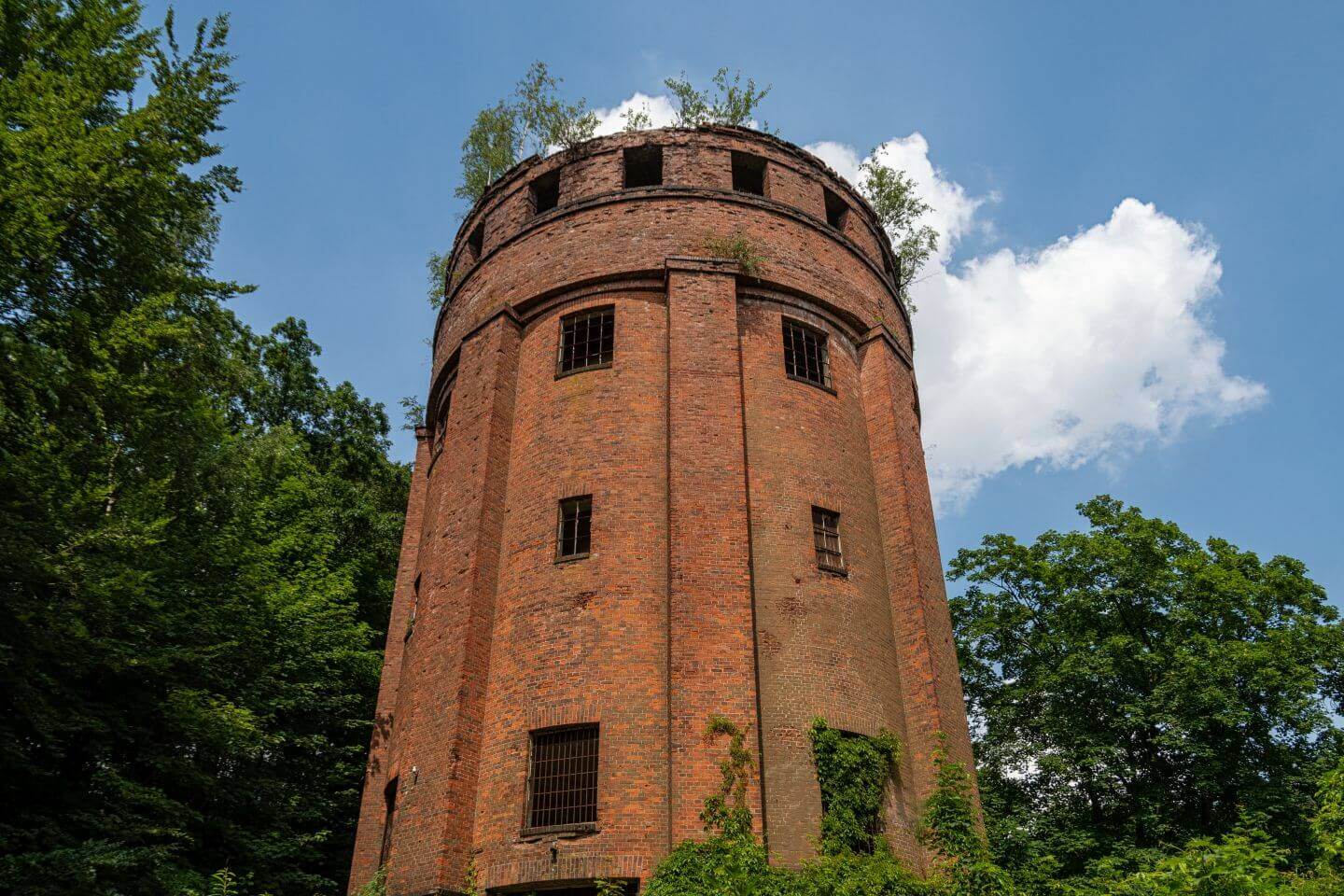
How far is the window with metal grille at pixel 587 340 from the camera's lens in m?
15.1

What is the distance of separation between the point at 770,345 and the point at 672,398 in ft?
7.60

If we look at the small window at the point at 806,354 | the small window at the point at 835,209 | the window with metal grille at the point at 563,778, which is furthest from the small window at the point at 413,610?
the small window at the point at 835,209

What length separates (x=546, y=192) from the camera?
17.9 meters

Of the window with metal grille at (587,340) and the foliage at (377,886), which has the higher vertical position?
the window with metal grille at (587,340)

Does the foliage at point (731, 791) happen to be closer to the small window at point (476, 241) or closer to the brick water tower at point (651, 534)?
the brick water tower at point (651, 534)

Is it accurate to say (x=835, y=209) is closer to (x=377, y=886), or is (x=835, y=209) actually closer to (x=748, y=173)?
(x=748, y=173)

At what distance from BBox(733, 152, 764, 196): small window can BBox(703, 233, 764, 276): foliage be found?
7.19 ft

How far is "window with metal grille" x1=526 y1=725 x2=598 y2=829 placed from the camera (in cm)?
1155

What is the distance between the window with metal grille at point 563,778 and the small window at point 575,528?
8.14 ft

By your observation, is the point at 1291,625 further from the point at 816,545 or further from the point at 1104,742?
the point at 816,545

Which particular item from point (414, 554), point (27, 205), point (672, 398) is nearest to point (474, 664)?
point (672, 398)

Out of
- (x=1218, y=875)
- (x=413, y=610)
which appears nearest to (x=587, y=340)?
(x=413, y=610)

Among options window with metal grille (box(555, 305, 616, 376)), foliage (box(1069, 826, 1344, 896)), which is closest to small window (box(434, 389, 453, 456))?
window with metal grille (box(555, 305, 616, 376))

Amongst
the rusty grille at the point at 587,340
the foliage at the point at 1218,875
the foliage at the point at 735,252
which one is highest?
the foliage at the point at 735,252
